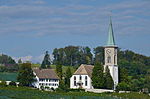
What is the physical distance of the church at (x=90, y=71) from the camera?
261 feet

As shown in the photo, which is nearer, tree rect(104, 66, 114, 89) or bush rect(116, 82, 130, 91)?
bush rect(116, 82, 130, 91)

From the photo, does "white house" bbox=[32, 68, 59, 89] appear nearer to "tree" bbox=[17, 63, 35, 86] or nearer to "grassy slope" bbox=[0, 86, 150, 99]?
"tree" bbox=[17, 63, 35, 86]

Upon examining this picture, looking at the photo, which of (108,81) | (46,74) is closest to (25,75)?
(46,74)

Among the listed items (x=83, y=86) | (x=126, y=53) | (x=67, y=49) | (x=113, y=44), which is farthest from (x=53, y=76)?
(x=126, y=53)

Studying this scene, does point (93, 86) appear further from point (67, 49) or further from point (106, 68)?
point (67, 49)

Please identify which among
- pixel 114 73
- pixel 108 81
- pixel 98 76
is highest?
pixel 114 73

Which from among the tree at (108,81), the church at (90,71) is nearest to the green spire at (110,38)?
the church at (90,71)

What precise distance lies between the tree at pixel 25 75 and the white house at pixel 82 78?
9.19 metres

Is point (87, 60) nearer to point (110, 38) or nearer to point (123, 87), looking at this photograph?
point (110, 38)

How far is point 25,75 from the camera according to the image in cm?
7394

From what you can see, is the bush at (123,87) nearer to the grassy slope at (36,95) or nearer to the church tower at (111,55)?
the church tower at (111,55)

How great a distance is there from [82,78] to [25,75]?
11.4 m

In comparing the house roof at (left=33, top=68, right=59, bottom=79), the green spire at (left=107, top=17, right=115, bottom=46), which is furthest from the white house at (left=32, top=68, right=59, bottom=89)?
the green spire at (left=107, top=17, right=115, bottom=46)

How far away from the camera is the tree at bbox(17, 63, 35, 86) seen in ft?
240
